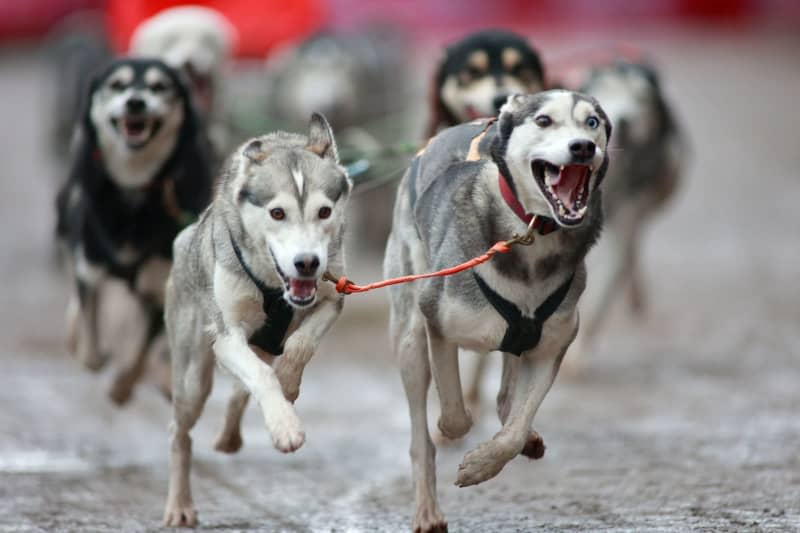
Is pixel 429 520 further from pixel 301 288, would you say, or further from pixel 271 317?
pixel 301 288

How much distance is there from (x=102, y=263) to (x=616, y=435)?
2510 mm

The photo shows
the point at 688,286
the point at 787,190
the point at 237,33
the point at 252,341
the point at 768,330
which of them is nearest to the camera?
the point at 252,341

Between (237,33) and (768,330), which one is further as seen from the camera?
(237,33)

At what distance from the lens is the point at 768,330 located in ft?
35.6

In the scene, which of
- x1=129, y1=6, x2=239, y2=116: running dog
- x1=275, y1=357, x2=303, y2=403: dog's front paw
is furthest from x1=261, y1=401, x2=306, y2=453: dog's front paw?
x1=129, y1=6, x2=239, y2=116: running dog

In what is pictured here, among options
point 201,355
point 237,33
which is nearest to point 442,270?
point 201,355

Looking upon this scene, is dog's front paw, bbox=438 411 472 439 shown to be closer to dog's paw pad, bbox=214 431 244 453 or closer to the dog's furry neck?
dog's paw pad, bbox=214 431 244 453

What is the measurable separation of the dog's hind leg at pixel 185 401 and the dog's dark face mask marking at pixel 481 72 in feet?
7.01

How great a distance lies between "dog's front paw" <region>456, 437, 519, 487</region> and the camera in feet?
18.1

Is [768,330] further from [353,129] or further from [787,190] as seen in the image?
[787,190]

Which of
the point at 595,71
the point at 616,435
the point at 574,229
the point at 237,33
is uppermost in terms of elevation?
the point at 237,33

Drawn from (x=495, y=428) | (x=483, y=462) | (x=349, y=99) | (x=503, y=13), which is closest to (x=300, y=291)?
(x=483, y=462)

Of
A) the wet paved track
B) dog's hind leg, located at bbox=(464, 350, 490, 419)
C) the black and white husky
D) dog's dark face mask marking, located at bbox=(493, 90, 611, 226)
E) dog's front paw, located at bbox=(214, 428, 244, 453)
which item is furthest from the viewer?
dog's hind leg, located at bbox=(464, 350, 490, 419)

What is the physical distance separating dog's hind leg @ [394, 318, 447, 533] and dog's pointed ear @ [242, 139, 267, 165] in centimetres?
94
